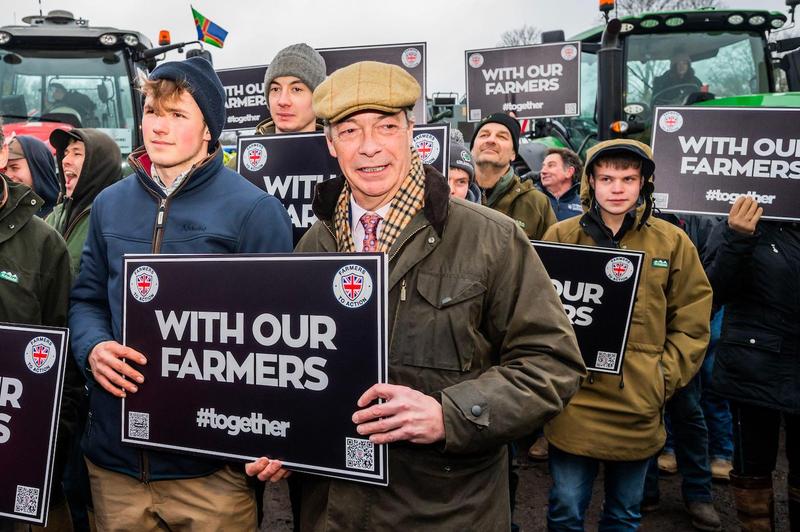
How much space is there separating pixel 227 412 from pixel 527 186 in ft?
11.3

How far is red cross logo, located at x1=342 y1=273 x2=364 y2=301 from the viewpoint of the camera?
182cm

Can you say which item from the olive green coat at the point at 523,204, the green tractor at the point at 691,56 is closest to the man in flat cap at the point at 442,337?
the olive green coat at the point at 523,204

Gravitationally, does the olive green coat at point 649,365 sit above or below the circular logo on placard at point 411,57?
Result: below

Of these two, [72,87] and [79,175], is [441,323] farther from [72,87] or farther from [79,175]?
[72,87]

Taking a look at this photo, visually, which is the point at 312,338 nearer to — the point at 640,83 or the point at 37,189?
the point at 37,189

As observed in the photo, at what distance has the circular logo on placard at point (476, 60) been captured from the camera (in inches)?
318

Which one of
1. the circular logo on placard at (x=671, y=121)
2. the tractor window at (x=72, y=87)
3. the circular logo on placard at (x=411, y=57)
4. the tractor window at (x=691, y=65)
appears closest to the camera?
the circular logo on placard at (x=671, y=121)

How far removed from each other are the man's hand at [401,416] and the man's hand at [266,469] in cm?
32

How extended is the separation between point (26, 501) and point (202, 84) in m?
1.46

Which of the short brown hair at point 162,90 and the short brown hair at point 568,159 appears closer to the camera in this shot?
the short brown hair at point 162,90

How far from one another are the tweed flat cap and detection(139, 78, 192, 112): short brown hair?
535 millimetres

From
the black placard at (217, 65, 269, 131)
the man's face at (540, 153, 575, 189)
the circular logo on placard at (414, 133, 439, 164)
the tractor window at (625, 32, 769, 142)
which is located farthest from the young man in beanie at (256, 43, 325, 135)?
the tractor window at (625, 32, 769, 142)

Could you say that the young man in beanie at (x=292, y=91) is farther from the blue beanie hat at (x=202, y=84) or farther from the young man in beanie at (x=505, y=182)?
the young man in beanie at (x=505, y=182)

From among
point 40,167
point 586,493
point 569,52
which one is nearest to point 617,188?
point 586,493
